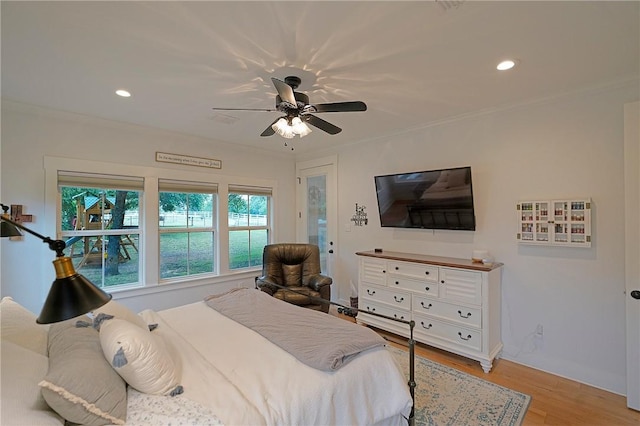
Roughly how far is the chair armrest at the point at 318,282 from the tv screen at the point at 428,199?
1065mm

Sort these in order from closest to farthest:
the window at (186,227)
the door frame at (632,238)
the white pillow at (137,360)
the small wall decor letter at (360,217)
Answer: the white pillow at (137,360) → the door frame at (632,238) → the window at (186,227) → the small wall decor letter at (360,217)

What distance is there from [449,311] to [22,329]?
321cm

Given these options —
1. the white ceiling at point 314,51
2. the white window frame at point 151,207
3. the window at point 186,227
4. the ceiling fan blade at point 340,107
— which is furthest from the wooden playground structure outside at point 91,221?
the ceiling fan blade at point 340,107

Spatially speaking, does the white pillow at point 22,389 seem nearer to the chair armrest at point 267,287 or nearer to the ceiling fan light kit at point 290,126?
the ceiling fan light kit at point 290,126

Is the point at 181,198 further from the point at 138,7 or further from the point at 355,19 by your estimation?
the point at 355,19

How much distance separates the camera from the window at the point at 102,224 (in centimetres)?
322

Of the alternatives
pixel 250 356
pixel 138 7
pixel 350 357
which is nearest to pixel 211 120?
pixel 138 7

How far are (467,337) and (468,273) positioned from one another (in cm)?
63

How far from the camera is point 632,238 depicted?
2.21 meters

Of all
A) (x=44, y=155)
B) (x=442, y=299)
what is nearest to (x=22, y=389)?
(x=44, y=155)

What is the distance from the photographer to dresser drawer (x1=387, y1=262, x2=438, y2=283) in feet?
10.0

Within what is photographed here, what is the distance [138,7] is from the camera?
1520mm

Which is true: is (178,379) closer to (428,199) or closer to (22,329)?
(22,329)

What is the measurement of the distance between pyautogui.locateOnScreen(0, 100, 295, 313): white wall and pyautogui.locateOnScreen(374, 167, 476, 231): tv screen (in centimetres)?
253
